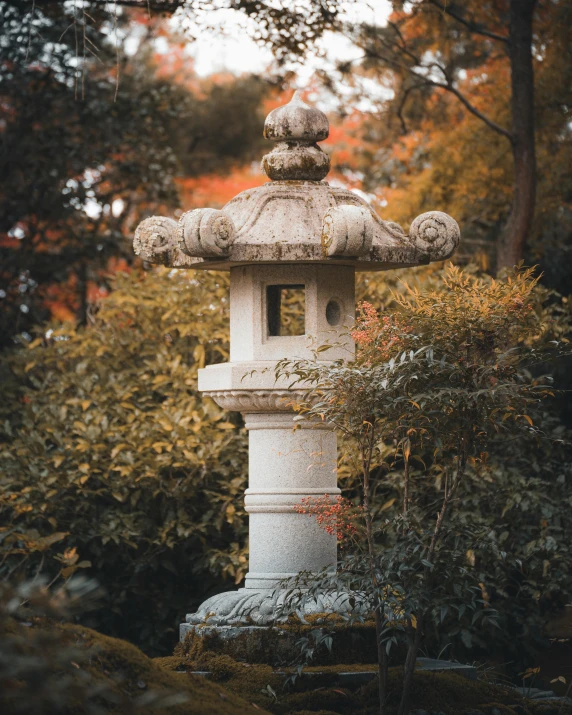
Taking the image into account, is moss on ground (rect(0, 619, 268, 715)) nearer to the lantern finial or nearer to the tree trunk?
the lantern finial

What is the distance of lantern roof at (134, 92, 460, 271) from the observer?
16.3 ft

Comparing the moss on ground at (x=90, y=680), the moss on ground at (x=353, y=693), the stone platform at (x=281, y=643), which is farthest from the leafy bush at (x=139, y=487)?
the moss on ground at (x=90, y=680)

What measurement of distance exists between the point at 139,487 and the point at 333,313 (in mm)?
2273

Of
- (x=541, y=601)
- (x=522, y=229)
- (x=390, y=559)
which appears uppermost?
(x=522, y=229)

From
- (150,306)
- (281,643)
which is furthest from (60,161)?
(281,643)

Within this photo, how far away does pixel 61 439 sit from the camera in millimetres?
7176

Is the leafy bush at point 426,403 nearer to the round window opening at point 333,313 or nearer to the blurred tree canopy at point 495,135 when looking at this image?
the round window opening at point 333,313

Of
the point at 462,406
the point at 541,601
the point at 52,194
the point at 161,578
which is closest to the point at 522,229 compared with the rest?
the point at 541,601

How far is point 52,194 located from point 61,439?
4.65 m

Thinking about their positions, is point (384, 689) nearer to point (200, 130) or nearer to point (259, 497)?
point (259, 497)

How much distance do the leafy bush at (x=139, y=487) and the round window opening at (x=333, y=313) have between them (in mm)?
1836

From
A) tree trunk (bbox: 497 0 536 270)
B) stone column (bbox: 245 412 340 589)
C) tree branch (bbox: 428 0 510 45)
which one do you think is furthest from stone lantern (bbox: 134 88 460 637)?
tree trunk (bbox: 497 0 536 270)

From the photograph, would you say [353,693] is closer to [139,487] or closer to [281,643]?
[281,643]

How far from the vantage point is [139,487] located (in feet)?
23.1
